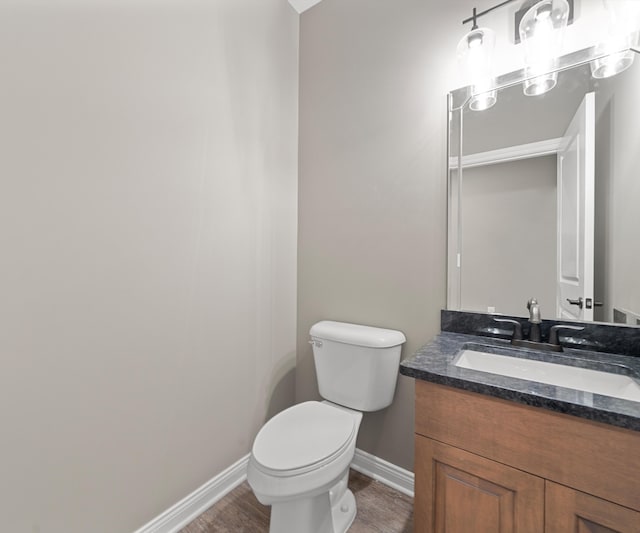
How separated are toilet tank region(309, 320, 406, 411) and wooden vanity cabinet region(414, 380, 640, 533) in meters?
0.48

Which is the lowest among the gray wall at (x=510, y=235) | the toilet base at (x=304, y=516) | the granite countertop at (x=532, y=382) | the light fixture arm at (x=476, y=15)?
the toilet base at (x=304, y=516)

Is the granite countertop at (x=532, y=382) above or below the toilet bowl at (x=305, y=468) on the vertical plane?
above

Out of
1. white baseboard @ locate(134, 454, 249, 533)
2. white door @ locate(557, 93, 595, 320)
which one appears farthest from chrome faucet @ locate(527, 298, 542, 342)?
white baseboard @ locate(134, 454, 249, 533)

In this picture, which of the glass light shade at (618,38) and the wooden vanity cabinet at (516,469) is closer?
the wooden vanity cabinet at (516,469)

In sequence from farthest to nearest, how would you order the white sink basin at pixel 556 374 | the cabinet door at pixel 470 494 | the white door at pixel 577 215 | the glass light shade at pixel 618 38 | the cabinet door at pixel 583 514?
the white door at pixel 577 215
the glass light shade at pixel 618 38
the white sink basin at pixel 556 374
the cabinet door at pixel 470 494
the cabinet door at pixel 583 514

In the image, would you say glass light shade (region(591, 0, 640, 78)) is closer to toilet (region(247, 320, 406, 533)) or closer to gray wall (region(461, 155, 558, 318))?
gray wall (region(461, 155, 558, 318))

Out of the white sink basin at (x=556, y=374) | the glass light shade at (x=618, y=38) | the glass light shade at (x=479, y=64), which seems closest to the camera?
the white sink basin at (x=556, y=374)

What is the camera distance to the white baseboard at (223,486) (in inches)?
50.7

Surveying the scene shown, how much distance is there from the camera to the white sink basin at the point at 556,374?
0.92 meters

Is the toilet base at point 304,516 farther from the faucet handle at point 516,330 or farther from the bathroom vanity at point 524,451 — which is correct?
the faucet handle at point 516,330

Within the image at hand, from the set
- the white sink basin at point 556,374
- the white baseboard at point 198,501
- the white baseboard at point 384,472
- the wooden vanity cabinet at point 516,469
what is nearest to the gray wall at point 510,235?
the white sink basin at point 556,374

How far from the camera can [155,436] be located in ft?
4.10

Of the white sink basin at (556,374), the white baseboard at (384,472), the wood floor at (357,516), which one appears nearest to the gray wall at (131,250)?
the wood floor at (357,516)

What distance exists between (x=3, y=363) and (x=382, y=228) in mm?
1493
